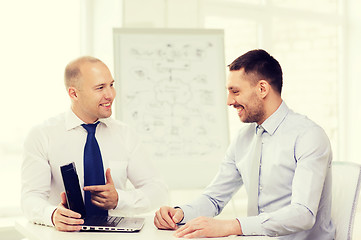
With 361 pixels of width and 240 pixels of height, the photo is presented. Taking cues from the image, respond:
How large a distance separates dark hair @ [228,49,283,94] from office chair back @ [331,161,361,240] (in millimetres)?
444

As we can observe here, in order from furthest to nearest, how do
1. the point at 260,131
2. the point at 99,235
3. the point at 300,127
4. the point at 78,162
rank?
the point at 78,162 < the point at 260,131 < the point at 300,127 < the point at 99,235

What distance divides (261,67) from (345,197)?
0.63 meters

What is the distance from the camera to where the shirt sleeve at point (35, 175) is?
6.59 ft

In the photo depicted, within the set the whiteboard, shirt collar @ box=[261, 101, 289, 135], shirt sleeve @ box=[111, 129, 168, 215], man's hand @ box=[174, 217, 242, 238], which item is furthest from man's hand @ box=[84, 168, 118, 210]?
the whiteboard

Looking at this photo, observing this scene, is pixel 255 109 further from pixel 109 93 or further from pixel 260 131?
pixel 109 93

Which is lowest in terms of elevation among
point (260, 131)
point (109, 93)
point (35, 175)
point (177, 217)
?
point (177, 217)

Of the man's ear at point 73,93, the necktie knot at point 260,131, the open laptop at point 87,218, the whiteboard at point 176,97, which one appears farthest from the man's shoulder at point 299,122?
the whiteboard at point 176,97

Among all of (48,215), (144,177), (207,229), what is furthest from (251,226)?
(144,177)

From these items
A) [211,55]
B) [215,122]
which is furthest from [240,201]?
[211,55]

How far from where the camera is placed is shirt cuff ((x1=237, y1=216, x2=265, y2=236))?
1.71 meters

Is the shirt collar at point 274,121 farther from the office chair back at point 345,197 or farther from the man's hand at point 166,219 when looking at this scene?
the man's hand at point 166,219

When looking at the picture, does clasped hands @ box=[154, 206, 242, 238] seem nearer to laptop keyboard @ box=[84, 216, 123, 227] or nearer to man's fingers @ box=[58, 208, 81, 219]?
laptop keyboard @ box=[84, 216, 123, 227]

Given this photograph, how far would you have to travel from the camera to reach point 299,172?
1.90 m

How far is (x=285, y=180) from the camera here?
2018mm
